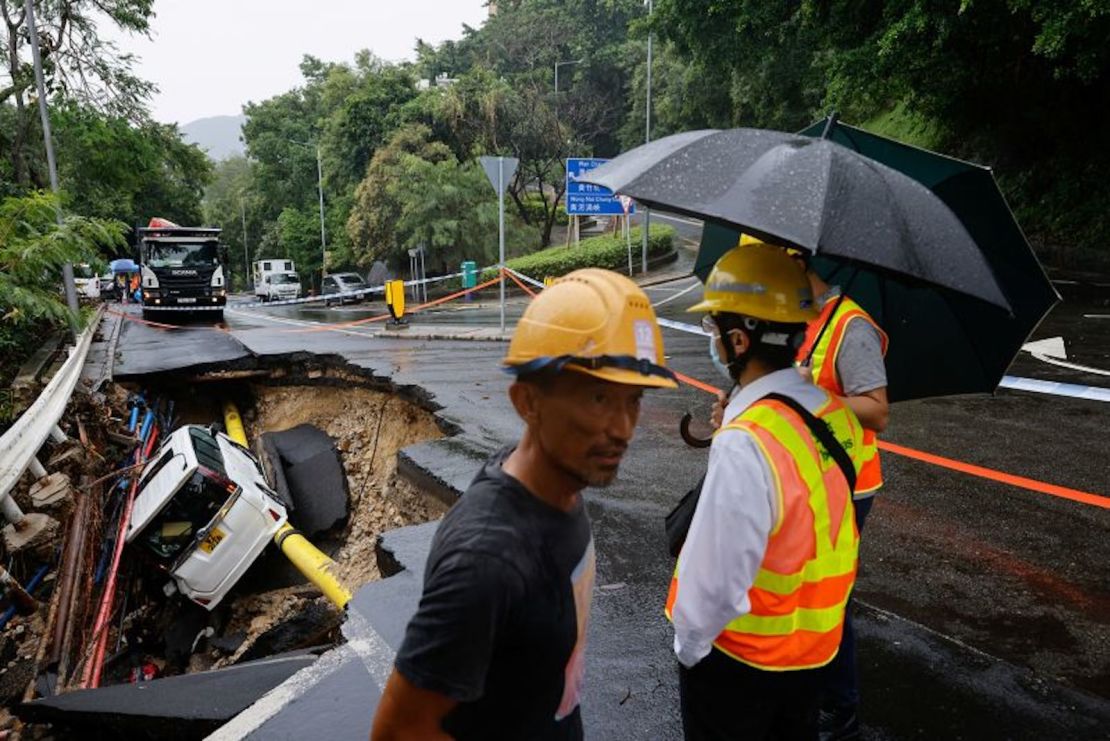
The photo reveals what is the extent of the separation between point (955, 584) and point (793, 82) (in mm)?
25053

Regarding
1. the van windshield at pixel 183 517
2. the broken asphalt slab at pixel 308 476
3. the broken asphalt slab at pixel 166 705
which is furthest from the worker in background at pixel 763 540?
the broken asphalt slab at pixel 308 476

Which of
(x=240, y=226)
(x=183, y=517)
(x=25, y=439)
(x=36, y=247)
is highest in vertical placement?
(x=240, y=226)

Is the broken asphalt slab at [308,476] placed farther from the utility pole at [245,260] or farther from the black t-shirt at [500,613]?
the utility pole at [245,260]

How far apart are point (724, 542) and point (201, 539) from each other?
7.12 m

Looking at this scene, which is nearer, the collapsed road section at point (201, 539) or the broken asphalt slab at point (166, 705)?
the broken asphalt slab at point (166, 705)

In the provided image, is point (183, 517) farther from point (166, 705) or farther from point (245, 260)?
point (245, 260)

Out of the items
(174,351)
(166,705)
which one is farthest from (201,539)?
(174,351)

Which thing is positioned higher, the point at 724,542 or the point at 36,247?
the point at 36,247

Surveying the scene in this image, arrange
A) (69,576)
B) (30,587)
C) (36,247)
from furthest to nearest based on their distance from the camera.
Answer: (36,247) → (69,576) → (30,587)

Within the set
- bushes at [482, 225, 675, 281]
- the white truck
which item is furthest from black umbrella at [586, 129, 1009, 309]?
the white truck

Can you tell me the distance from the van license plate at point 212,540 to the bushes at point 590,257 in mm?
18741

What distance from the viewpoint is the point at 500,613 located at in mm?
1103

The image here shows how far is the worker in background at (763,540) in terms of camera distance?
1689 millimetres

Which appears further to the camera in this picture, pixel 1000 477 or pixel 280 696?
pixel 1000 477
